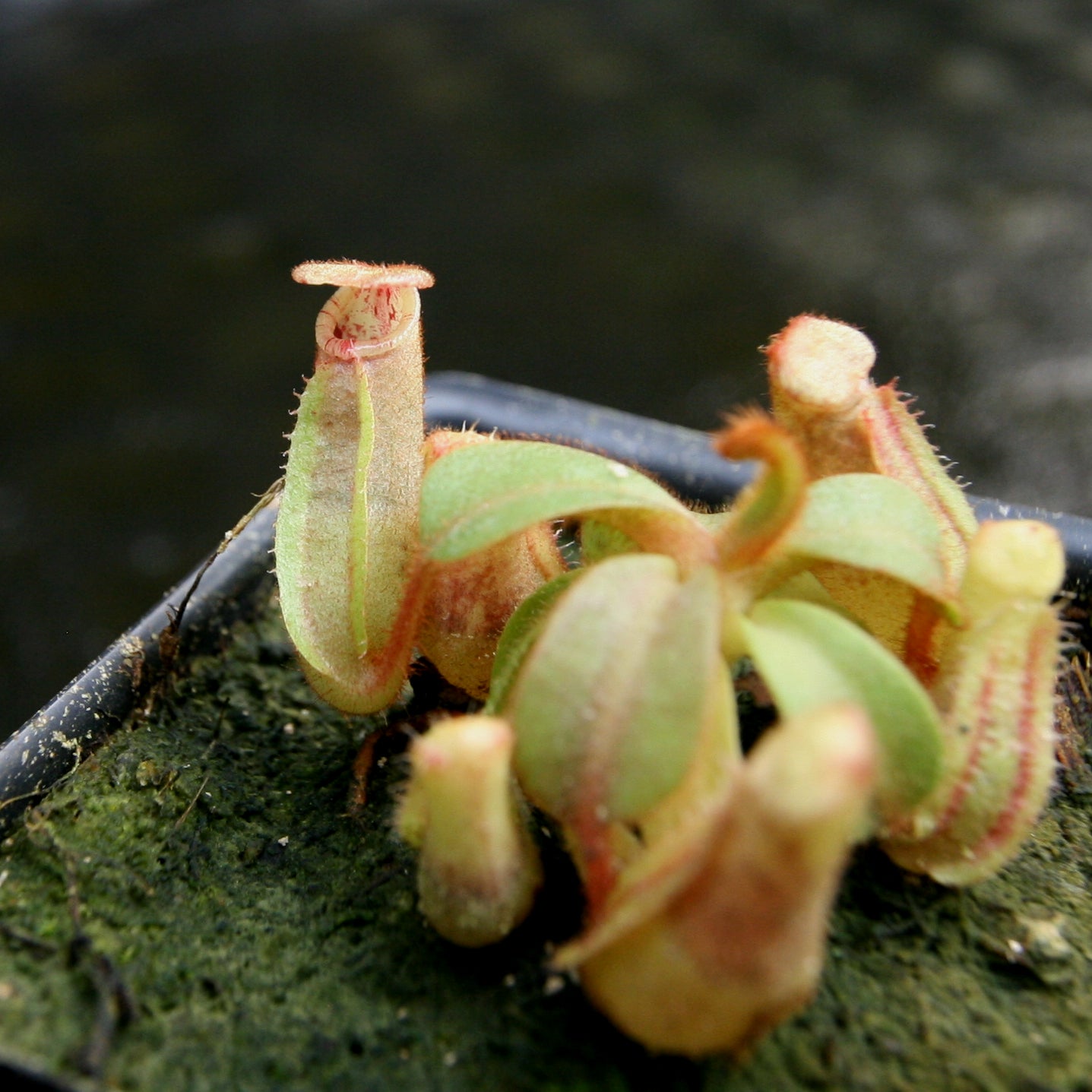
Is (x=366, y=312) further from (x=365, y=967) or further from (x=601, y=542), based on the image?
(x=365, y=967)

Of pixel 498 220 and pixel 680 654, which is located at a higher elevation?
pixel 680 654

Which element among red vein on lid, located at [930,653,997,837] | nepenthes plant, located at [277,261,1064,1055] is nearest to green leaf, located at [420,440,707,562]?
nepenthes plant, located at [277,261,1064,1055]

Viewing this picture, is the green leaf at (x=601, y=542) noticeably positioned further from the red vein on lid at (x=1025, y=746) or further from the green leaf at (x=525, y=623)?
the red vein on lid at (x=1025, y=746)

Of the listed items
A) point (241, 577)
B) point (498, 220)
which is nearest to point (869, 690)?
point (241, 577)

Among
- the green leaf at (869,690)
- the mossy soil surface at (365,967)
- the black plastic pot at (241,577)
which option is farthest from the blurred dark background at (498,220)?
the green leaf at (869,690)

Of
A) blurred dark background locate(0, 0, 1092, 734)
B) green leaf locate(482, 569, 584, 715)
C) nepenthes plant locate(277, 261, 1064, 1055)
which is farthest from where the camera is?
blurred dark background locate(0, 0, 1092, 734)

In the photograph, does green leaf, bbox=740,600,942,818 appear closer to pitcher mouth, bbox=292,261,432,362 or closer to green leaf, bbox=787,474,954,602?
green leaf, bbox=787,474,954,602
